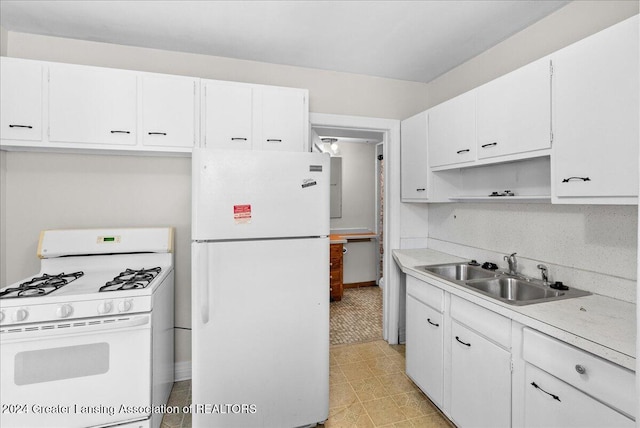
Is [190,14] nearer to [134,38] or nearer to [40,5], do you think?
[134,38]

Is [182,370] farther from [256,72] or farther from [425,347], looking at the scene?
[256,72]

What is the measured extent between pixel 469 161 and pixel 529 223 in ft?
1.91

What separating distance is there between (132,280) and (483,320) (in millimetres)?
2055

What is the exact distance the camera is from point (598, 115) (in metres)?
1.42

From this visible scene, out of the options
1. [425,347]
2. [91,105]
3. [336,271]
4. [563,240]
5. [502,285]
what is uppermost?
[91,105]

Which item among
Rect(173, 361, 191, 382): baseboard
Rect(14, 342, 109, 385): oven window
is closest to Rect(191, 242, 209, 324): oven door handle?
Rect(14, 342, 109, 385): oven window

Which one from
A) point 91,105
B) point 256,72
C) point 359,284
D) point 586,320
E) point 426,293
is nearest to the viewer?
point 586,320

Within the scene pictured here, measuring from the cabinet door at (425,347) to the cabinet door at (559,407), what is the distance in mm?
637

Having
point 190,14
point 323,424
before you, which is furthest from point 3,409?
point 190,14

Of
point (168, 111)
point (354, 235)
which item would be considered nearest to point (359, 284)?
point (354, 235)

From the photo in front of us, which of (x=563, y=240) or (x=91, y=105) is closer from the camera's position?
(x=563, y=240)

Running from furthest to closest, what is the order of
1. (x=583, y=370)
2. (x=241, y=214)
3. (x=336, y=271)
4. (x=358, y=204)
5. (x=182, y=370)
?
(x=358, y=204) < (x=336, y=271) < (x=182, y=370) < (x=241, y=214) < (x=583, y=370)

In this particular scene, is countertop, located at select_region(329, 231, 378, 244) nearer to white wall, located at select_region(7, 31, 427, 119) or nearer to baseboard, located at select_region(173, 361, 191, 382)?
white wall, located at select_region(7, 31, 427, 119)

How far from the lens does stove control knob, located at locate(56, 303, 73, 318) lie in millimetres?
1619
